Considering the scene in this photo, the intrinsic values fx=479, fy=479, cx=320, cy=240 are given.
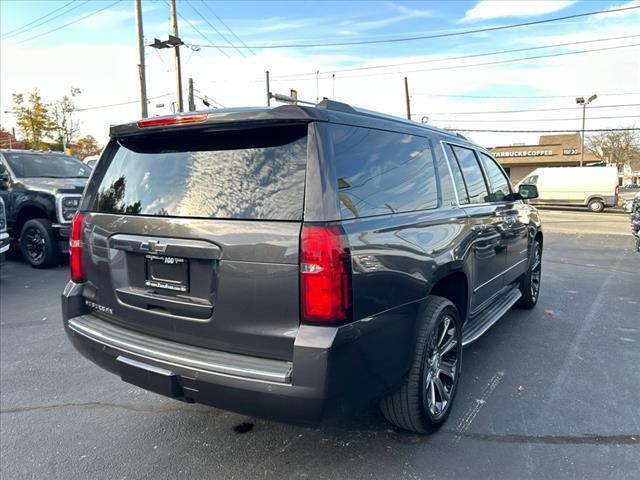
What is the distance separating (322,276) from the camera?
2201mm

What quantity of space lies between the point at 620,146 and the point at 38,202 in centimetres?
5851

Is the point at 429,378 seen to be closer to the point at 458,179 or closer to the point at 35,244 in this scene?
the point at 458,179

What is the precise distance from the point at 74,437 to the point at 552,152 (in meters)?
54.2

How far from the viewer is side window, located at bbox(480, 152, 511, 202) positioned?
15.1 ft

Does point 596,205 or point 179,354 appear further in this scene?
point 596,205

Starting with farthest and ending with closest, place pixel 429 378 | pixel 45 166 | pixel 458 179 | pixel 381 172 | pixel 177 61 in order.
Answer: pixel 177 61 → pixel 45 166 → pixel 458 179 → pixel 429 378 → pixel 381 172

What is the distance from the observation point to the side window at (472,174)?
12.9 ft

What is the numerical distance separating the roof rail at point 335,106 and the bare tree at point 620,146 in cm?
5843

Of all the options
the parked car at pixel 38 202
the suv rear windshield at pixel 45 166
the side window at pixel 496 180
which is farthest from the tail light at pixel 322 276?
the suv rear windshield at pixel 45 166

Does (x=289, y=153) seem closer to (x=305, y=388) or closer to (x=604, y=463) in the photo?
(x=305, y=388)

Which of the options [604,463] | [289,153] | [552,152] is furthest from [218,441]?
[552,152]

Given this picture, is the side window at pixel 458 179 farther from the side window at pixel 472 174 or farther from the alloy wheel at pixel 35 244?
the alloy wheel at pixel 35 244

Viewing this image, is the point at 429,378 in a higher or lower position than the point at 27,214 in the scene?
lower

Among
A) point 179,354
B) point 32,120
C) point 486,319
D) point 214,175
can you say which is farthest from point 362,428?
point 32,120
